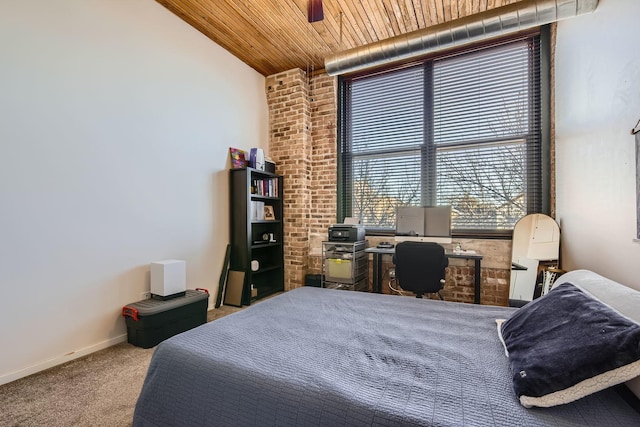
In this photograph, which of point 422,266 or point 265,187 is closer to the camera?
point 422,266

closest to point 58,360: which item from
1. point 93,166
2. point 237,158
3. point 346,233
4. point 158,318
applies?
point 158,318

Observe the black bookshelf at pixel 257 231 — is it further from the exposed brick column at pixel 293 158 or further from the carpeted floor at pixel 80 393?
the carpeted floor at pixel 80 393

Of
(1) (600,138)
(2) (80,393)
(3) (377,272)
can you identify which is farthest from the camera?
(3) (377,272)

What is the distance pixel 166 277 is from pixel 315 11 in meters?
2.93

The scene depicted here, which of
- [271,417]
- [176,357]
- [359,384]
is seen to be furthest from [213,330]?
[359,384]

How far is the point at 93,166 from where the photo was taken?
2.41 metres

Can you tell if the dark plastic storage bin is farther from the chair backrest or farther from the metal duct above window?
the metal duct above window

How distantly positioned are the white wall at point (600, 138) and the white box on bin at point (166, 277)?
326 cm

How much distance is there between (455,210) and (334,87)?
2386 millimetres

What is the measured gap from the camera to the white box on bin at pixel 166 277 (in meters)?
2.68

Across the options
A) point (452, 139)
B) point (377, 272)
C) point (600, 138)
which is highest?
point (452, 139)

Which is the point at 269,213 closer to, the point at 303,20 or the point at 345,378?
the point at 303,20

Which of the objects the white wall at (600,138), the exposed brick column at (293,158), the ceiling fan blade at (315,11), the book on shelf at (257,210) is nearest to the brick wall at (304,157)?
the exposed brick column at (293,158)

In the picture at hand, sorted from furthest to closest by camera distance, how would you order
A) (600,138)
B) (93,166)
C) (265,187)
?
(265,187), (93,166), (600,138)
